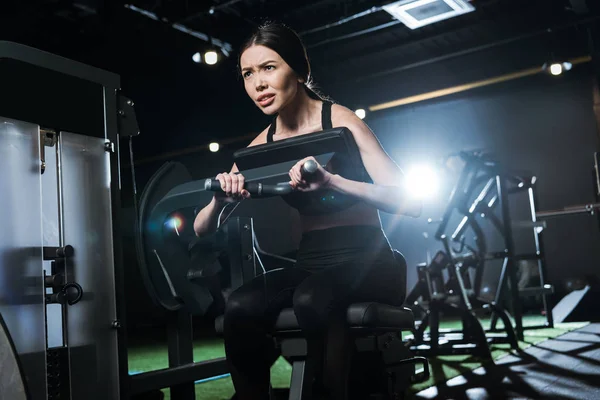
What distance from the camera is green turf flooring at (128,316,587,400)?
307 centimetres

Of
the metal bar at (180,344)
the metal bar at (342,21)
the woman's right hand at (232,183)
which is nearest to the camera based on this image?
the woman's right hand at (232,183)

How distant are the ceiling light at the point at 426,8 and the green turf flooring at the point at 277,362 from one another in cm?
295

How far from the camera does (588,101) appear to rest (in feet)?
25.5

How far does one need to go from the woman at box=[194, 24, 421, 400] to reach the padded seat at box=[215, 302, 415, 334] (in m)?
0.03

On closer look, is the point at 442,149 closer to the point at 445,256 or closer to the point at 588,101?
the point at 588,101

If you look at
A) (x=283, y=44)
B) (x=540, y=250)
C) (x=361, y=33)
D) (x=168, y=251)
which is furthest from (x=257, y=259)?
(x=361, y=33)

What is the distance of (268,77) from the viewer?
1.63 metres

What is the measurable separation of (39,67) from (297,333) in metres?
0.99

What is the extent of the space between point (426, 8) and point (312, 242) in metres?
4.59

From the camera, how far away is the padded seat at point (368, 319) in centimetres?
133

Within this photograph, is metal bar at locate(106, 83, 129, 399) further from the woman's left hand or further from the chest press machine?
the woman's left hand

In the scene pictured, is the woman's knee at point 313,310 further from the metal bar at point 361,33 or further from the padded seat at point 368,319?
the metal bar at point 361,33

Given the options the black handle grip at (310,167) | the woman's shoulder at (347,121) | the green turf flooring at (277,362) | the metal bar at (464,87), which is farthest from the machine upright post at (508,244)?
the metal bar at (464,87)

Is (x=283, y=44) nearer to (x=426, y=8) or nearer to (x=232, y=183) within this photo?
(x=232, y=183)
